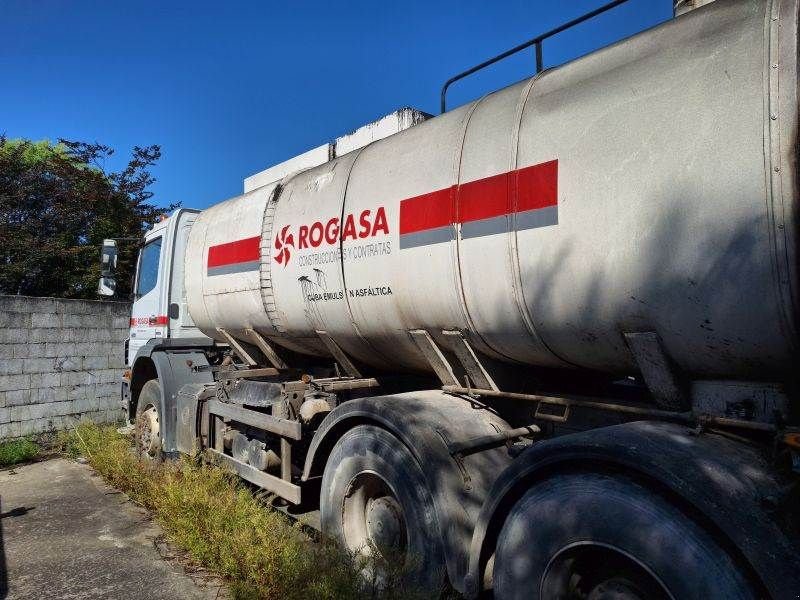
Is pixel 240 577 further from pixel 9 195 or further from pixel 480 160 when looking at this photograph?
pixel 9 195

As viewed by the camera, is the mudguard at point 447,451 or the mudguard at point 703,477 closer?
the mudguard at point 703,477

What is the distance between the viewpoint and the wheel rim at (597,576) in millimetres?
2023

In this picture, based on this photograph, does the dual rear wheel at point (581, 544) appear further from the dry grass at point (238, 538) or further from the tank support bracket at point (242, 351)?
the tank support bracket at point (242, 351)

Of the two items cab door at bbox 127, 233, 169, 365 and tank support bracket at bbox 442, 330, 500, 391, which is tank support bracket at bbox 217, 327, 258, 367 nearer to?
cab door at bbox 127, 233, 169, 365

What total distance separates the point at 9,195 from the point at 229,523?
10.9 metres

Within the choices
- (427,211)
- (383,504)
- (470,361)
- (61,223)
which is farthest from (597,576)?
(61,223)

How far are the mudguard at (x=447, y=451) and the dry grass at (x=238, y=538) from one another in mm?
348

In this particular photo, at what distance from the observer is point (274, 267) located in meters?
4.49

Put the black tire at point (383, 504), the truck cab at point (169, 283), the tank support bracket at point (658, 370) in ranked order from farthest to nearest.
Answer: the truck cab at point (169, 283) < the black tire at point (383, 504) < the tank support bracket at point (658, 370)

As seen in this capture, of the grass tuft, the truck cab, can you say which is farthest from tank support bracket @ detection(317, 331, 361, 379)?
the grass tuft

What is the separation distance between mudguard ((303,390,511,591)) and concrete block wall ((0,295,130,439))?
22.6 feet

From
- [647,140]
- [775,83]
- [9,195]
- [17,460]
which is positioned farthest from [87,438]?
[775,83]

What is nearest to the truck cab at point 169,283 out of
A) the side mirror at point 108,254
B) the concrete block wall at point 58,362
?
the side mirror at point 108,254

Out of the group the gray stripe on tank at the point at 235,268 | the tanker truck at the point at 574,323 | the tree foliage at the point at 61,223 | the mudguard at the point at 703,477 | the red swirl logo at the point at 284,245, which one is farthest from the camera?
the tree foliage at the point at 61,223
